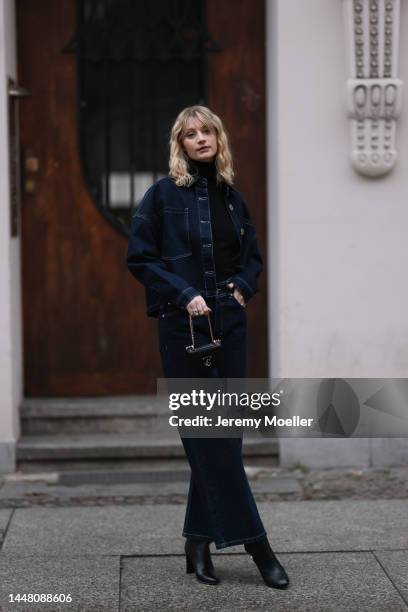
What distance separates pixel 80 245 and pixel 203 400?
8.71ft

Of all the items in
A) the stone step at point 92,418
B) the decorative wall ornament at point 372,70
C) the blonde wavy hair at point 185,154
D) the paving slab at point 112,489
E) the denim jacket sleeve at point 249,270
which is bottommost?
the paving slab at point 112,489

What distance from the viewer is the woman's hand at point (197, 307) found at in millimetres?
4148

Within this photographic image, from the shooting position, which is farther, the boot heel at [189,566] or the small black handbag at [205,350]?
the boot heel at [189,566]

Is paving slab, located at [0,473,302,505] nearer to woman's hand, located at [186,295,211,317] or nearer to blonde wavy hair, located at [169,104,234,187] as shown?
woman's hand, located at [186,295,211,317]

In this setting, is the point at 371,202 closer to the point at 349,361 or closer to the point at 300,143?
the point at 300,143

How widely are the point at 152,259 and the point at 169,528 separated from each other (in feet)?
5.38

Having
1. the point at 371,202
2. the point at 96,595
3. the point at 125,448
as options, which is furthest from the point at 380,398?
the point at 96,595

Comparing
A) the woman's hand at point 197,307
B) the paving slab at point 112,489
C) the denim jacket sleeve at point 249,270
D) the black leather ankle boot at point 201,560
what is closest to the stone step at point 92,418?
the paving slab at point 112,489

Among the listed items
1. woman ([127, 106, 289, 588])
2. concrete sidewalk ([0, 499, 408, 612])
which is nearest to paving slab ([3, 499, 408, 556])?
concrete sidewalk ([0, 499, 408, 612])

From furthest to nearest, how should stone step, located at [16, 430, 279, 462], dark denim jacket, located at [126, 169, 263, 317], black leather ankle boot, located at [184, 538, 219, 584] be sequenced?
stone step, located at [16, 430, 279, 462] → black leather ankle boot, located at [184, 538, 219, 584] → dark denim jacket, located at [126, 169, 263, 317]

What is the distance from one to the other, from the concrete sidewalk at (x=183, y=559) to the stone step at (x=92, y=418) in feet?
3.08

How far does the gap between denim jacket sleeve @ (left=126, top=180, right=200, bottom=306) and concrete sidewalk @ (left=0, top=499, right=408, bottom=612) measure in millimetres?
1228

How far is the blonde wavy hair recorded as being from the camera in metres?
4.35

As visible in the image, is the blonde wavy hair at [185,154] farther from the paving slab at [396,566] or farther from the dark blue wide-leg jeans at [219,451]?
the paving slab at [396,566]
